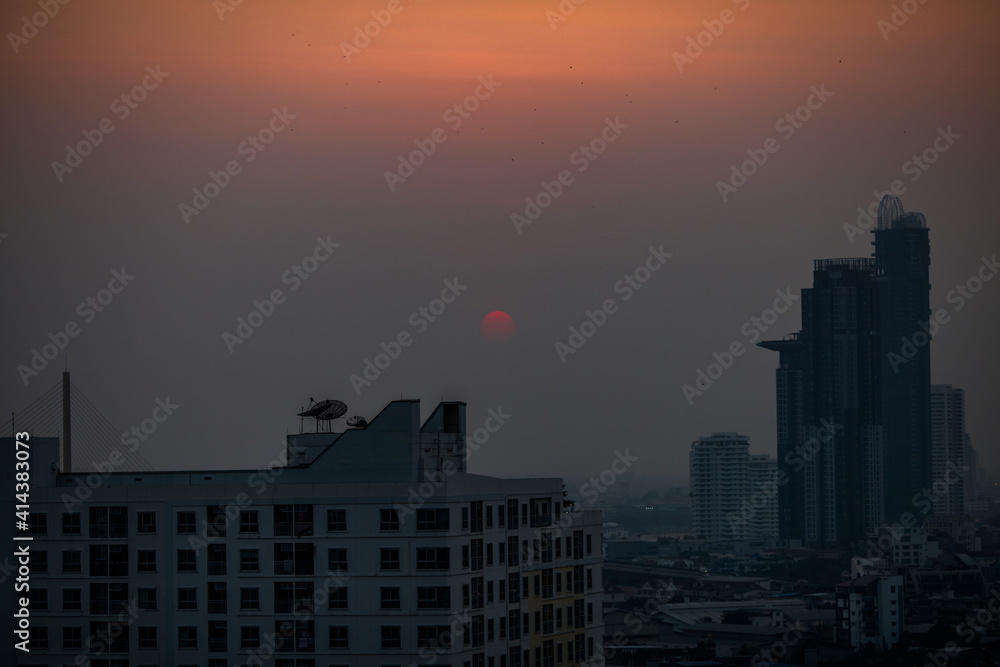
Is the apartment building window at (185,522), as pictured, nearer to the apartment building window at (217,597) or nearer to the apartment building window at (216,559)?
the apartment building window at (216,559)


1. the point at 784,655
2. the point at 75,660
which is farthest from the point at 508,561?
the point at 784,655

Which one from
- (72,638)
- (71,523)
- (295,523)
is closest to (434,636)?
(295,523)

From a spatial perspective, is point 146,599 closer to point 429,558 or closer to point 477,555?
point 429,558

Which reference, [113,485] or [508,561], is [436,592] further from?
[113,485]

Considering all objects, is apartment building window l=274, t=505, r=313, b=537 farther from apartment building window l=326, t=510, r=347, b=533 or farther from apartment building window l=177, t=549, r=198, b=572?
apartment building window l=177, t=549, r=198, b=572

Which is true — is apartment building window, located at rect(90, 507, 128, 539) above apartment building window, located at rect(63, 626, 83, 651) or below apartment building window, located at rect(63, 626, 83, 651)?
above

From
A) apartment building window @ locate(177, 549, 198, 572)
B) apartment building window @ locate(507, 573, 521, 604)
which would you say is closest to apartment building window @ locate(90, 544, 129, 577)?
apartment building window @ locate(177, 549, 198, 572)
